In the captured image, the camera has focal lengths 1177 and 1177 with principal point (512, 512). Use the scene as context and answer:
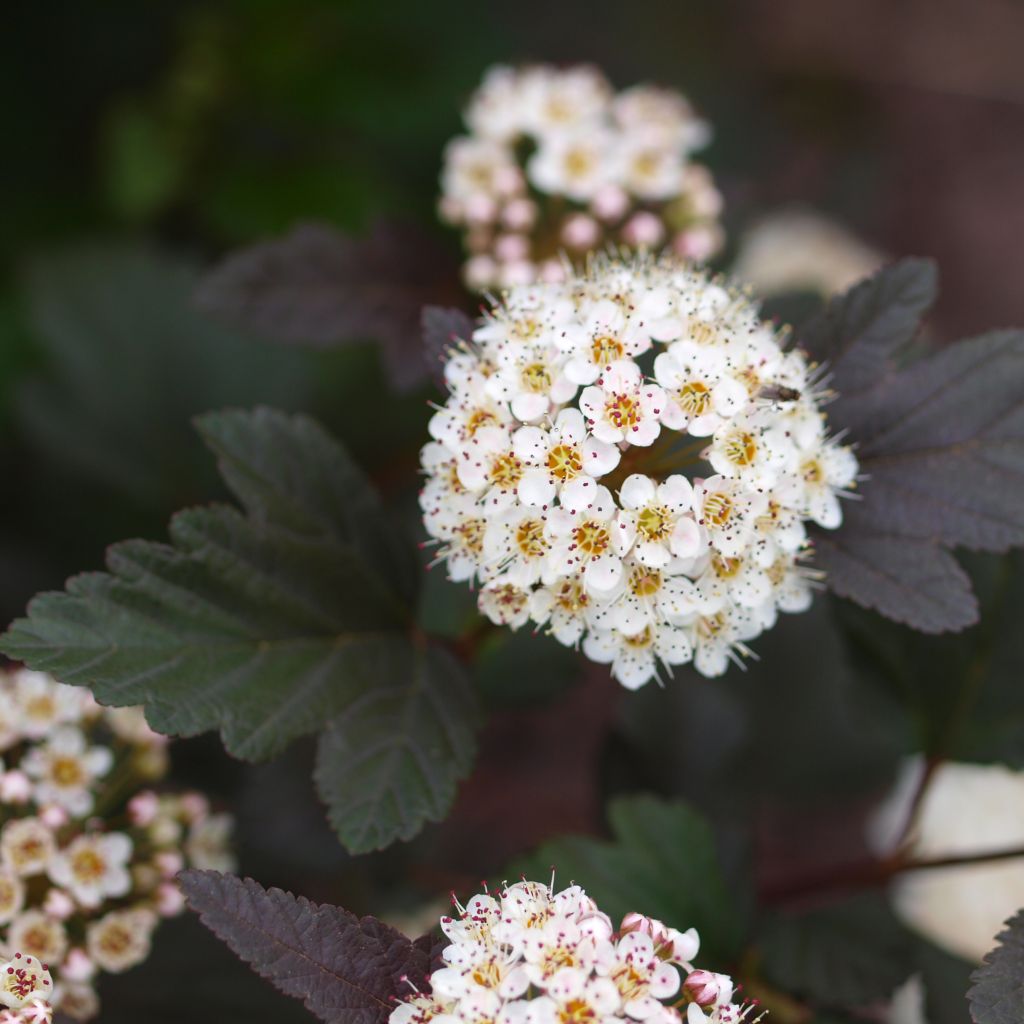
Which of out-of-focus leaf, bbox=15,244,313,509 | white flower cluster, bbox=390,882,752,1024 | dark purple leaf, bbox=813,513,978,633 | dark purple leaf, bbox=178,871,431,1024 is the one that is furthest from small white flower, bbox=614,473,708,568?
out-of-focus leaf, bbox=15,244,313,509

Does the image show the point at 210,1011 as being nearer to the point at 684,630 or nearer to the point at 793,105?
the point at 684,630

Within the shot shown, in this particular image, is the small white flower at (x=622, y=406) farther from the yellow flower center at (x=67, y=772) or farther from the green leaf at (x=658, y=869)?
the yellow flower center at (x=67, y=772)

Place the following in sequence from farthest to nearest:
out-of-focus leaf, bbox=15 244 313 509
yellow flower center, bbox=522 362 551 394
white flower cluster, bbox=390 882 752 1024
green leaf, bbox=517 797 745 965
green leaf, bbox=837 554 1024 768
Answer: out-of-focus leaf, bbox=15 244 313 509 → green leaf, bbox=837 554 1024 768 → green leaf, bbox=517 797 745 965 → yellow flower center, bbox=522 362 551 394 → white flower cluster, bbox=390 882 752 1024

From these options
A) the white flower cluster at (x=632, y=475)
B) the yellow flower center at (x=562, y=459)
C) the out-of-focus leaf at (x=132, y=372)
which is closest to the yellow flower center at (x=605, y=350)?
the white flower cluster at (x=632, y=475)

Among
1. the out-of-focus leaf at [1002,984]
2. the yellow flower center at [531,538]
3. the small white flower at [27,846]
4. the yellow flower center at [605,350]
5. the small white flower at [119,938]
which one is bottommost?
the small white flower at [119,938]

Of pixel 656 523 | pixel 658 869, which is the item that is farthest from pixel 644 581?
pixel 658 869

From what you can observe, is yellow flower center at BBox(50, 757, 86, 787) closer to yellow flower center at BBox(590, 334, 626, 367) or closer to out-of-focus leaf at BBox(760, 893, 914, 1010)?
yellow flower center at BBox(590, 334, 626, 367)

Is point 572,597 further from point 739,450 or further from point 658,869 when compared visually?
point 658,869
